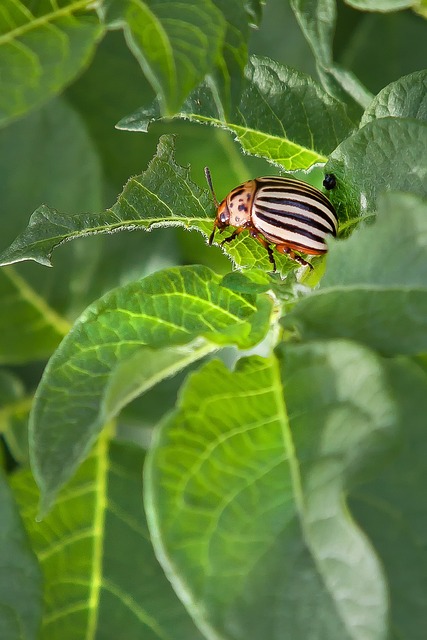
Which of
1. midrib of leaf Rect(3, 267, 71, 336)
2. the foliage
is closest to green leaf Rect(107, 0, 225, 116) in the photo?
the foliage

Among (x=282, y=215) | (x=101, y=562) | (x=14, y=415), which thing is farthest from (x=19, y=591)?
(x=282, y=215)

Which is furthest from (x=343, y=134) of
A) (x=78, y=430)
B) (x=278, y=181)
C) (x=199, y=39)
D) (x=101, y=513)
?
(x=101, y=513)

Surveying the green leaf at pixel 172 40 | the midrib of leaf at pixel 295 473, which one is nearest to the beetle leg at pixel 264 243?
the midrib of leaf at pixel 295 473

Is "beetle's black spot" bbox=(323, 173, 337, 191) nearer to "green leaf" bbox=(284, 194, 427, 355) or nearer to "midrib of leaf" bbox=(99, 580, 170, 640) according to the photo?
"green leaf" bbox=(284, 194, 427, 355)

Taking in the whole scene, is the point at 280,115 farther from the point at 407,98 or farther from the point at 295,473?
the point at 295,473

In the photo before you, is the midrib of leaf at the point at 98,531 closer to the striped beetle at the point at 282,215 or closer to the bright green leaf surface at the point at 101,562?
the bright green leaf surface at the point at 101,562

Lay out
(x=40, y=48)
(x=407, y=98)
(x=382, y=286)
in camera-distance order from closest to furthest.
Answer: (x=382, y=286), (x=40, y=48), (x=407, y=98)
